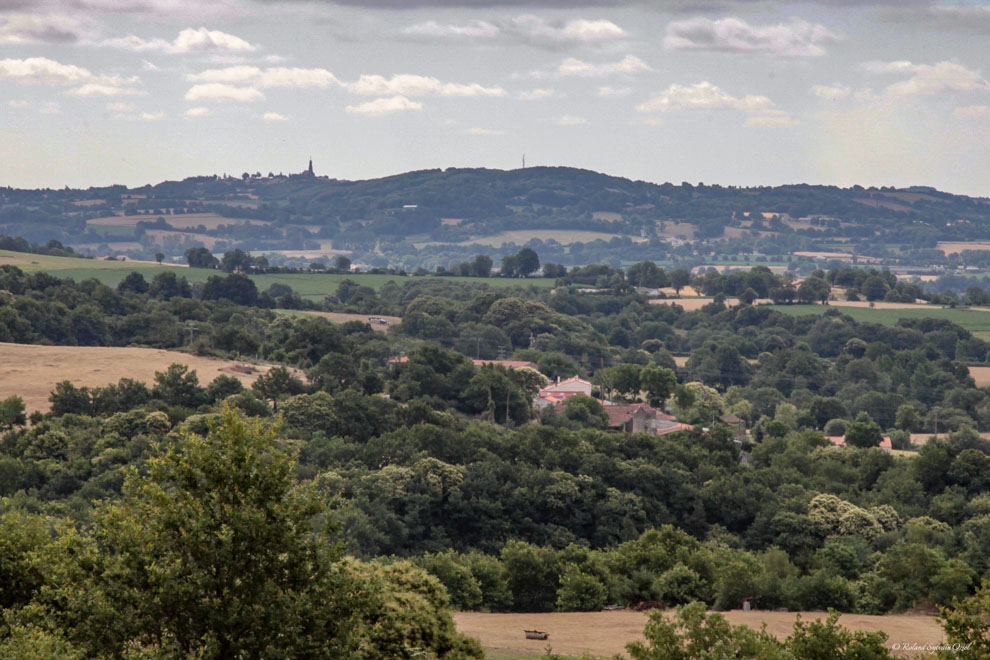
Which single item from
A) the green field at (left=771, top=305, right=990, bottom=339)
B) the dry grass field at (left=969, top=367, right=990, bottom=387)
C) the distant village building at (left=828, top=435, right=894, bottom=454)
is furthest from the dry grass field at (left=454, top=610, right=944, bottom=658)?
the green field at (left=771, top=305, right=990, bottom=339)

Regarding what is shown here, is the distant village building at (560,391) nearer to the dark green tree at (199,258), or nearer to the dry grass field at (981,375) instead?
the dry grass field at (981,375)

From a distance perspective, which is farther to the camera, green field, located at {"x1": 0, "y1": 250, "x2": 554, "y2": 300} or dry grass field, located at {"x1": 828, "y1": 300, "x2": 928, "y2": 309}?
dry grass field, located at {"x1": 828, "y1": 300, "x2": 928, "y2": 309}

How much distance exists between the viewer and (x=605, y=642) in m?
23.7

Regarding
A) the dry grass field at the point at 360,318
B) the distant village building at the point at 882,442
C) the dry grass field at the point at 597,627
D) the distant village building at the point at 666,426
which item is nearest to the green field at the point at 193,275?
the dry grass field at the point at 360,318

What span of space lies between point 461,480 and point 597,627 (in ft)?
59.5

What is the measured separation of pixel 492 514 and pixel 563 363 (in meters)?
44.8

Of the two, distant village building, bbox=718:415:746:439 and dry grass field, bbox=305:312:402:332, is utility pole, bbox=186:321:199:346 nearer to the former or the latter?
dry grass field, bbox=305:312:402:332

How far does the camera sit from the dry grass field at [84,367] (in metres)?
57.0

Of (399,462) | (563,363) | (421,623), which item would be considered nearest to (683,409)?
(563,363)

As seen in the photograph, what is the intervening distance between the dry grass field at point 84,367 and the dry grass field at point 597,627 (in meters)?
33.5

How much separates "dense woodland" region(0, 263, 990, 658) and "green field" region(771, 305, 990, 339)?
27163 mm

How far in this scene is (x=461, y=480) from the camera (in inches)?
1722

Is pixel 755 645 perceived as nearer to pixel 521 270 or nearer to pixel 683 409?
pixel 683 409

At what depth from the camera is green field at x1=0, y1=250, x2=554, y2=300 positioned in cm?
12300
